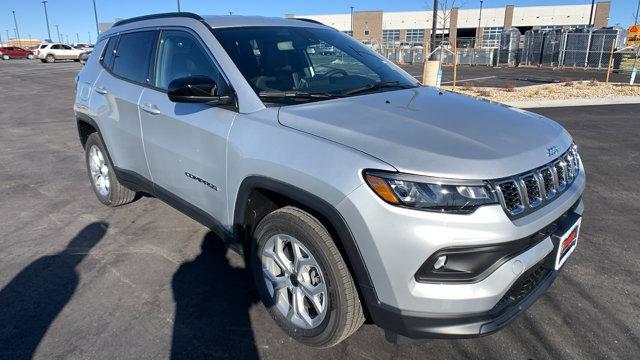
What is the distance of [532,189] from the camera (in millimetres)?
2242

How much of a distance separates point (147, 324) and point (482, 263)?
2.07 m

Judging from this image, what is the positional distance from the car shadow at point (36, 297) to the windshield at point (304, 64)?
6.53 feet

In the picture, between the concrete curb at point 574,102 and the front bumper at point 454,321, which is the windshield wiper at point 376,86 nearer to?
the front bumper at point 454,321

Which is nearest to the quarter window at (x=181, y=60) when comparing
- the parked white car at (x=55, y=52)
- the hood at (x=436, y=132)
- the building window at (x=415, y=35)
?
the hood at (x=436, y=132)

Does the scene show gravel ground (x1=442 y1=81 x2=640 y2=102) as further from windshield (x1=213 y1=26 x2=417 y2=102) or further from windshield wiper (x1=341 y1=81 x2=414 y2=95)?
windshield wiper (x1=341 y1=81 x2=414 y2=95)

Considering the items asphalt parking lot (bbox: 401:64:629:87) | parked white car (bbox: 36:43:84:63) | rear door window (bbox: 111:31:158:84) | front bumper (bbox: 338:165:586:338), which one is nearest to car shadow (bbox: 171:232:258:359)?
front bumper (bbox: 338:165:586:338)

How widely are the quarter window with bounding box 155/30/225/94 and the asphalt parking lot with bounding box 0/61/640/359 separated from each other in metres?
1.42

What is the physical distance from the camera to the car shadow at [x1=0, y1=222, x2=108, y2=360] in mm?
2715

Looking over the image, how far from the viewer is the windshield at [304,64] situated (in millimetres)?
2973

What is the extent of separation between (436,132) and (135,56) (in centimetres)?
289

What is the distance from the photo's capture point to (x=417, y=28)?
243 ft

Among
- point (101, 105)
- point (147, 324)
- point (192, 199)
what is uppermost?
point (101, 105)

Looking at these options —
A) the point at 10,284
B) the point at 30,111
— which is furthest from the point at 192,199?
the point at 30,111

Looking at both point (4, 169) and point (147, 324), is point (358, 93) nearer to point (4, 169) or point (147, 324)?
point (147, 324)
